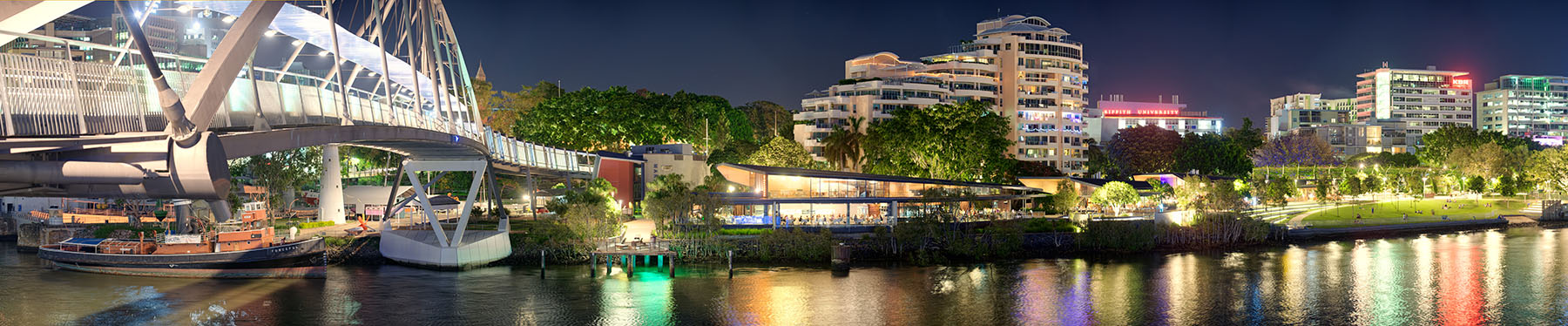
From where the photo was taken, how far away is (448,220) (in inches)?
2707

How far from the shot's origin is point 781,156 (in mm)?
93062

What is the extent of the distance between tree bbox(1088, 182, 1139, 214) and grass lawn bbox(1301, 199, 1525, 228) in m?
14.6

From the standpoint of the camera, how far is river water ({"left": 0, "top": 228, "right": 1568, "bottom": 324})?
140 ft

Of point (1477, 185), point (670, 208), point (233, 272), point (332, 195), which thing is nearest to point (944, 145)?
point (670, 208)

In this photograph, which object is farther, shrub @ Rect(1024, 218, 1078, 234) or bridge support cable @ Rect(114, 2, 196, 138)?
shrub @ Rect(1024, 218, 1078, 234)

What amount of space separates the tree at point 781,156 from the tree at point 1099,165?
36412 mm

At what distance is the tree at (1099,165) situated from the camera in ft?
398

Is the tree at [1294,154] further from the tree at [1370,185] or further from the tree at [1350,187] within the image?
the tree at [1370,185]

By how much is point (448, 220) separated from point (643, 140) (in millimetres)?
34066

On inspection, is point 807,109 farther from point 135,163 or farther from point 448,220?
point 135,163

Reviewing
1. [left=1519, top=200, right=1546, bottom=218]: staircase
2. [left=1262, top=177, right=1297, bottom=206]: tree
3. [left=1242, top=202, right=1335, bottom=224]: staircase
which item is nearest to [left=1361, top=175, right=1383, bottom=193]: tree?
[left=1242, top=202, right=1335, bottom=224]: staircase

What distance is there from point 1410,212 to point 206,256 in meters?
97.3

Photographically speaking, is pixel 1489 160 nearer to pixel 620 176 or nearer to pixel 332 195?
pixel 620 176

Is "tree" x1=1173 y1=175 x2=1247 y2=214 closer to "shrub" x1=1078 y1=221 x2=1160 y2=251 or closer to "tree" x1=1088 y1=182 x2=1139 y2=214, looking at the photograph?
"tree" x1=1088 y1=182 x2=1139 y2=214
